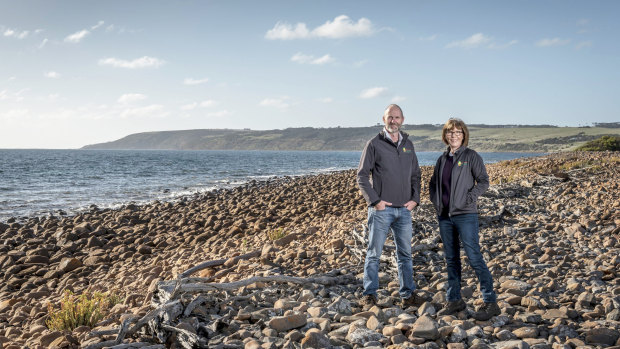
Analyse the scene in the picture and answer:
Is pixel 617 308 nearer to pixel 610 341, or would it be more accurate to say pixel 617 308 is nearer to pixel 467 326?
pixel 610 341

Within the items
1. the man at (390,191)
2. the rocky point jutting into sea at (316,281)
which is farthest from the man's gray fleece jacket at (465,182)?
the rocky point jutting into sea at (316,281)

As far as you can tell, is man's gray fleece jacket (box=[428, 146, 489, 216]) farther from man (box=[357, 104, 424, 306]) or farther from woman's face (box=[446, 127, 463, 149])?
man (box=[357, 104, 424, 306])

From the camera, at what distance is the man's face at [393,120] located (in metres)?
4.56

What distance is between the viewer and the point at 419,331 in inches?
146

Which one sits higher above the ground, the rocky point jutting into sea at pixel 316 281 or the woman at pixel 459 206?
the woman at pixel 459 206

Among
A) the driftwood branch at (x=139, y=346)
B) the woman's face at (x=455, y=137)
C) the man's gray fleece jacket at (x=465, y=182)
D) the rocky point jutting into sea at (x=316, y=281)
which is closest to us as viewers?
the driftwood branch at (x=139, y=346)

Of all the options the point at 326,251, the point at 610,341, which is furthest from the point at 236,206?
the point at 610,341

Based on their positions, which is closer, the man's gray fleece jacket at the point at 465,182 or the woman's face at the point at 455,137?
the man's gray fleece jacket at the point at 465,182

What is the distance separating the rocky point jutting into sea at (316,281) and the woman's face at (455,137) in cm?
186

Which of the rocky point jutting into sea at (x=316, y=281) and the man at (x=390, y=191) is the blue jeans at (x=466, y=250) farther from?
the man at (x=390, y=191)

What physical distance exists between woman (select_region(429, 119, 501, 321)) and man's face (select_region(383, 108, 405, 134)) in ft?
1.71

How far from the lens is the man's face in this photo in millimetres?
4562

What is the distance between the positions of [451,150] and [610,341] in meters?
2.29

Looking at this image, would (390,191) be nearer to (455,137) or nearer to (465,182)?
(465,182)
